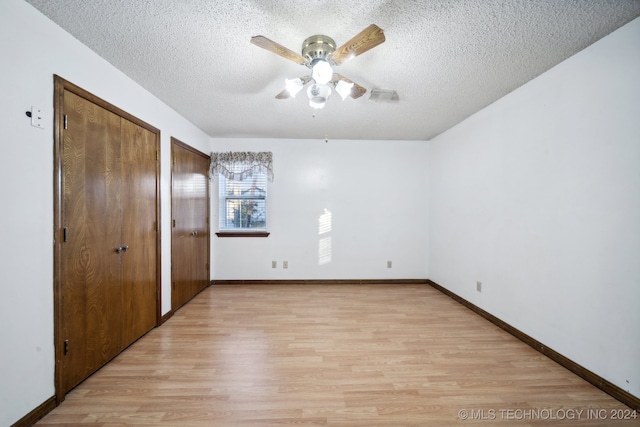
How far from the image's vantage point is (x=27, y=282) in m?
1.43

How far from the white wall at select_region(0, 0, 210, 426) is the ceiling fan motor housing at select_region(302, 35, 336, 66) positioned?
1.57 m

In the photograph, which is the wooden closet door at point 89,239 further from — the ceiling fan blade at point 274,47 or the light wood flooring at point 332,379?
the ceiling fan blade at point 274,47

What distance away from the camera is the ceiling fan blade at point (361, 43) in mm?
1311

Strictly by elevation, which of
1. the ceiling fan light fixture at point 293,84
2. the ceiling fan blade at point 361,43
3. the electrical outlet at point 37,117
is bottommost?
the electrical outlet at point 37,117

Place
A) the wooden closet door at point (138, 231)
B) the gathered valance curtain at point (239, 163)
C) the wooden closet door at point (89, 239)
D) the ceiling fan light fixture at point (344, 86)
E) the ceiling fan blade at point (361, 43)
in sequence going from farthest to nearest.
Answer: the gathered valance curtain at point (239, 163), the wooden closet door at point (138, 231), the ceiling fan light fixture at point (344, 86), the wooden closet door at point (89, 239), the ceiling fan blade at point (361, 43)

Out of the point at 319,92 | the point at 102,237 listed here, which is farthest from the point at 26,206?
the point at 319,92

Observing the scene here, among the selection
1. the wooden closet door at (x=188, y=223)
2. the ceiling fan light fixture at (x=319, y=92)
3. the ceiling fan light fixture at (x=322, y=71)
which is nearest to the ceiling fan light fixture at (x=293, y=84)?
the ceiling fan light fixture at (x=319, y=92)

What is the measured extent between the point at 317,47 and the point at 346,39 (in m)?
0.25

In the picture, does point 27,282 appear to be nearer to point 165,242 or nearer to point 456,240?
point 165,242

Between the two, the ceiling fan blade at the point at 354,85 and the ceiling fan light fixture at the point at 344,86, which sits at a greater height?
the ceiling fan blade at the point at 354,85

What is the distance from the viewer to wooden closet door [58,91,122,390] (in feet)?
5.50

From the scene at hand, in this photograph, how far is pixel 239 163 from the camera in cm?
409

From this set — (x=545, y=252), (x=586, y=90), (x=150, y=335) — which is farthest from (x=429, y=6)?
(x=150, y=335)

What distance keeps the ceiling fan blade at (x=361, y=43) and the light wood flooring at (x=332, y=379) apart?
2165 mm
